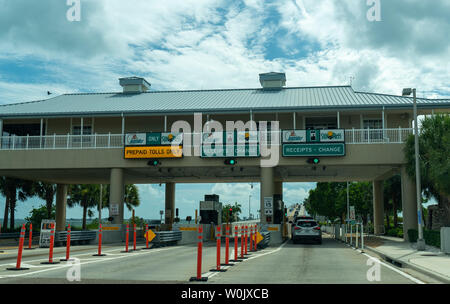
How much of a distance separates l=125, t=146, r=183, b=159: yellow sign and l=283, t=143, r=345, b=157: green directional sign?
6928 millimetres

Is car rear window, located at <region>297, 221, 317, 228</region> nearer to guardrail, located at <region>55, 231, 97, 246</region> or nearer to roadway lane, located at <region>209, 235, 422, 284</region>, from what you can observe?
roadway lane, located at <region>209, 235, 422, 284</region>

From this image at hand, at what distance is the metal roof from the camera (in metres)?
31.2

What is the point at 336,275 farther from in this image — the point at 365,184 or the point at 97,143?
the point at 365,184

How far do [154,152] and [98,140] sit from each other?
5556 millimetres

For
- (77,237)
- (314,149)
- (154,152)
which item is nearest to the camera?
(77,237)

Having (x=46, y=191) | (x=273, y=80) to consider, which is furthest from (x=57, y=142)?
(x=273, y=80)

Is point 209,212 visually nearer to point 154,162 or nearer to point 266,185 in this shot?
point 154,162

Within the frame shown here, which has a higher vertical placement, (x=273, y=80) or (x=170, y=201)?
(x=273, y=80)

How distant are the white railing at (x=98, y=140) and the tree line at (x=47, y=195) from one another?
30.5ft

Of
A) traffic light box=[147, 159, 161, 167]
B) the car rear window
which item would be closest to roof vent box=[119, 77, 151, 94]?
traffic light box=[147, 159, 161, 167]

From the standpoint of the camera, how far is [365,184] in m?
65.7

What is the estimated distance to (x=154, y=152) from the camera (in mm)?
31109
